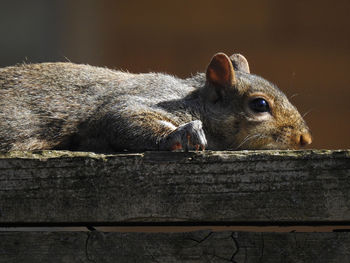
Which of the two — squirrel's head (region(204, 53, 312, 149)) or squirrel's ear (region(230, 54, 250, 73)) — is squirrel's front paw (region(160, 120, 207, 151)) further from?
squirrel's ear (region(230, 54, 250, 73))

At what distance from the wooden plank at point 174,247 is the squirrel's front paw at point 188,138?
20.6 inches

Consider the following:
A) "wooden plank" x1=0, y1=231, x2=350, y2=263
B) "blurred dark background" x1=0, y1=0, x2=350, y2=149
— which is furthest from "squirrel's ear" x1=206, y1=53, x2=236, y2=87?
"blurred dark background" x1=0, y1=0, x2=350, y2=149

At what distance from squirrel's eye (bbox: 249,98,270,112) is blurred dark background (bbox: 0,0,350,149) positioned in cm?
189

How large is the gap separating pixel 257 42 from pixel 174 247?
3772 mm

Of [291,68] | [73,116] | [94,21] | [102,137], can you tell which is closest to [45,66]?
[73,116]

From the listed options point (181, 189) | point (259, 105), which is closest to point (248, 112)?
point (259, 105)

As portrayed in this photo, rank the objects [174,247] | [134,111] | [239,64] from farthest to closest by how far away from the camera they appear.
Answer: [239,64], [134,111], [174,247]

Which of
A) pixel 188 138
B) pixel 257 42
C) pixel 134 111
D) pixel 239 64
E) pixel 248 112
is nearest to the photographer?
pixel 188 138

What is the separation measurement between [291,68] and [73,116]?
2.61 metres

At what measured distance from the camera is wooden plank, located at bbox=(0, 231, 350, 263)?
1896mm

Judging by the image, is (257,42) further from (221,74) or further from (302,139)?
(302,139)

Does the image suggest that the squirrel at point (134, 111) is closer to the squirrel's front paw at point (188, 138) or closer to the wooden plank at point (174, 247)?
the squirrel's front paw at point (188, 138)

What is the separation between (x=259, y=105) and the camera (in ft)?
10.8

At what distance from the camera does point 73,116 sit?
3234 millimetres
